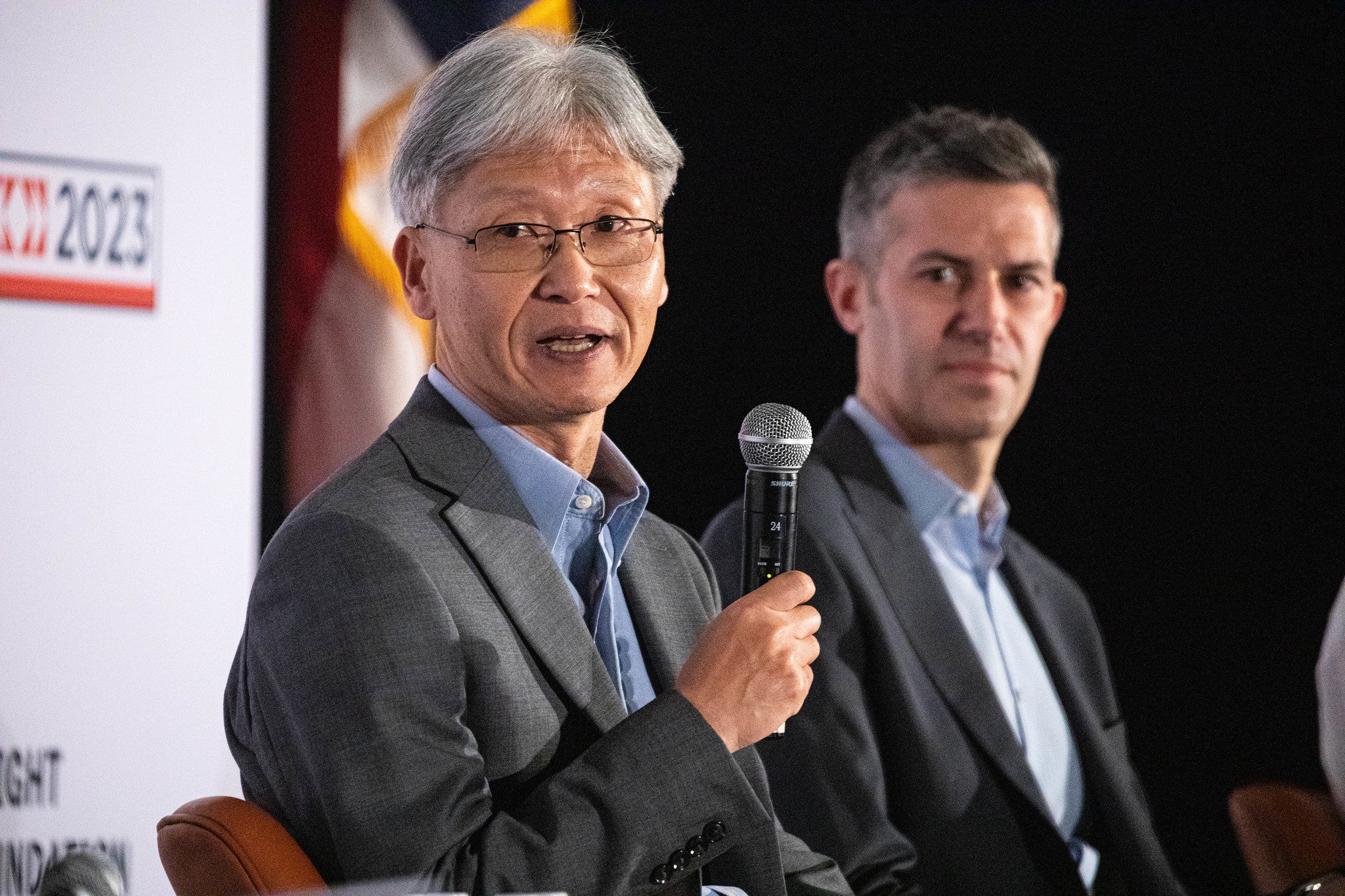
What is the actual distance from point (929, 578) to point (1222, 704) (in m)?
1.87

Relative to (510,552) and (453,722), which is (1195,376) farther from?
(453,722)

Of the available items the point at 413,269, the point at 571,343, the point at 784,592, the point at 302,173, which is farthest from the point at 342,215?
the point at 784,592

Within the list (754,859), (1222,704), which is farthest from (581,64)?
(1222,704)

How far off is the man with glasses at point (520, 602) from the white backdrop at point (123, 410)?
1282 millimetres

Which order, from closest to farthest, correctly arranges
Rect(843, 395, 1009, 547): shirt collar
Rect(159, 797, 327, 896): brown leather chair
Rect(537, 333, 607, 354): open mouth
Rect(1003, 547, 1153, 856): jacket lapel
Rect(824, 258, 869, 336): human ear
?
1. Rect(159, 797, 327, 896): brown leather chair
2. Rect(537, 333, 607, 354): open mouth
3. Rect(1003, 547, 1153, 856): jacket lapel
4. Rect(843, 395, 1009, 547): shirt collar
5. Rect(824, 258, 869, 336): human ear

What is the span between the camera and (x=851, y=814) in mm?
2160

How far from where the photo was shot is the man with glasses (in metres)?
1.39

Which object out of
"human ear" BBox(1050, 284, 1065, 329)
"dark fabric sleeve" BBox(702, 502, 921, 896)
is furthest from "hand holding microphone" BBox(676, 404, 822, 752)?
"human ear" BBox(1050, 284, 1065, 329)

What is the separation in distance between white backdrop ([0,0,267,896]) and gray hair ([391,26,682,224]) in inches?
51.3

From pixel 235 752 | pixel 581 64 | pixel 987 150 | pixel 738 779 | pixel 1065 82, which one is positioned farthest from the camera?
pixel 1065 82

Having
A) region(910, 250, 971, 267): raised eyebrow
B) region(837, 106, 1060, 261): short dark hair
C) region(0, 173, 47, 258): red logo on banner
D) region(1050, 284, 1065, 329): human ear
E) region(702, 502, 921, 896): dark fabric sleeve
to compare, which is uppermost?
region(837, 106, 1060, 261): short dark hair

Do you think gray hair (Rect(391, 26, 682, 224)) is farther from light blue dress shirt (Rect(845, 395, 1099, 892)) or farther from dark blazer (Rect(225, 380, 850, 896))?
light blue dress shirt (Rect(845, 395, 1099, 892))

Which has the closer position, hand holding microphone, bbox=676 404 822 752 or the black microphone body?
hand holding microphone, bbox=676 404 822 752

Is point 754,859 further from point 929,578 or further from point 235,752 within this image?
point 929,578
